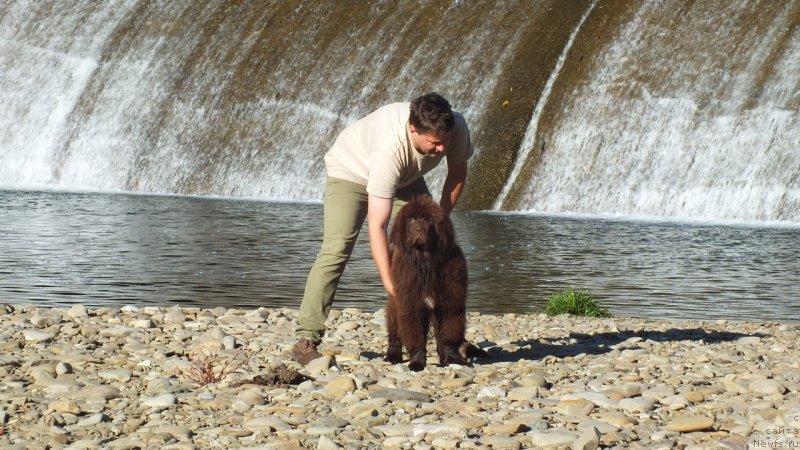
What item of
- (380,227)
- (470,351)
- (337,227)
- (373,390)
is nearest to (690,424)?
(373,390)

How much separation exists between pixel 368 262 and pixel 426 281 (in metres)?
11.1

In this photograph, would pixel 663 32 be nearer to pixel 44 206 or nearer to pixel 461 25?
pixel 461 25

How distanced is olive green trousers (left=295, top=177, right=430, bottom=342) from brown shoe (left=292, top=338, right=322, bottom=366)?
0.26 metres

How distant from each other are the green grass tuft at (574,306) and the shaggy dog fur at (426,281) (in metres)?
4.59

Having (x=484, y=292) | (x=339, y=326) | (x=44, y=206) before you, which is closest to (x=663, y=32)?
(x=44, y=206)

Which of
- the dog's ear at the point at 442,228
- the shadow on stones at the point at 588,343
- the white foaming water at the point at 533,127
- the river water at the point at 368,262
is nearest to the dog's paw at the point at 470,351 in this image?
the shadow on stones at the point at 588,343

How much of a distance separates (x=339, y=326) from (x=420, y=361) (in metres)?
2.91

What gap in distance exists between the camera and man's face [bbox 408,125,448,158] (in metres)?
7.79

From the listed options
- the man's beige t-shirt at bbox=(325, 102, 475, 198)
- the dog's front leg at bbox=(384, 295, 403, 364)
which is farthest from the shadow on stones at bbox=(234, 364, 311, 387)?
the man's beige t-shirt at bbox=(325, 102, 475, 198)

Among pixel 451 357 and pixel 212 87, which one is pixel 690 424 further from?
pixel 212 87

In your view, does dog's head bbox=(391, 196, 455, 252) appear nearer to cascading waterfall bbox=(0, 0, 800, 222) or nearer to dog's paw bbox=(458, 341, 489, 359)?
dog's paw bbox=(458, 341, 489, 359)

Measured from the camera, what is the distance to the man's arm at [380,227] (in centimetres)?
797

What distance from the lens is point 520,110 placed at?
3456 cm

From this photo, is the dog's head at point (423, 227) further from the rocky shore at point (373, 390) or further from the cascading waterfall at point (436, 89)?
the cascading waterfall at point (436, 89)
